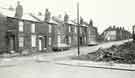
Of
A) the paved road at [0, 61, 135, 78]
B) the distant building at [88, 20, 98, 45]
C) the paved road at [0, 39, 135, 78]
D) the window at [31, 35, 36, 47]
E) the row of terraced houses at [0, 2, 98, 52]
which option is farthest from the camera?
the distant building at [88, 20, 98, 45]

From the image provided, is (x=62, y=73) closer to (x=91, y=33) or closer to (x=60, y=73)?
(x=60, y=73)

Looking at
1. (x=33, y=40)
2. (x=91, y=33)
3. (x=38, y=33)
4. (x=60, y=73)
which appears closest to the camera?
(x=60, y=73)

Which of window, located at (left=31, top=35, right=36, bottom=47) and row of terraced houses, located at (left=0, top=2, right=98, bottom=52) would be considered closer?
row of terraced houses, located at (left=0, top=2, right=98, bottom=52)

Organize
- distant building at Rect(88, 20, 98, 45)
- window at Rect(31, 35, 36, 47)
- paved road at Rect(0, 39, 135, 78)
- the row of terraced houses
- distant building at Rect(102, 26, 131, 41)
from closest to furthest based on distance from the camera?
paved road at Rect(0, 39, 135, 78)
the row of terraced houses
window at Rect(31, 35, 36, 47)
distant building at Rect(88, 20, 98, 45)
distant building at Rect(102, 26, 131, 41)

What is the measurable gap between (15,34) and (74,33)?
59.5ft

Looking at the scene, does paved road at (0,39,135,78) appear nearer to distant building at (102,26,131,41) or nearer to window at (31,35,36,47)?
window at (31,35,36,47)

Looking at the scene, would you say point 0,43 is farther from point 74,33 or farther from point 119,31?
point 119,31

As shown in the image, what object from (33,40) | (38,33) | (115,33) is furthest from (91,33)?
(115,33)

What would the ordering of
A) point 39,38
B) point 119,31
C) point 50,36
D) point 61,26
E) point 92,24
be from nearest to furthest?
point 39,38 → point 50,36 → point 61,26 → point 92,24 → point 119,31

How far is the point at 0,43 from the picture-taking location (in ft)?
6.21

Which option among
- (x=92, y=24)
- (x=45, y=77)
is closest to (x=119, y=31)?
(x=92, y=24)

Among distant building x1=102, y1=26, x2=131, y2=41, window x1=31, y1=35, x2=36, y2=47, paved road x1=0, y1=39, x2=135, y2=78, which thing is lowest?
paved road x1=0, y1=39, x2=135, y2=78

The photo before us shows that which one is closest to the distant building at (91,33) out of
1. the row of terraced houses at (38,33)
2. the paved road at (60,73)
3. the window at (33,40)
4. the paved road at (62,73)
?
the row of terraced houses at (38,33)

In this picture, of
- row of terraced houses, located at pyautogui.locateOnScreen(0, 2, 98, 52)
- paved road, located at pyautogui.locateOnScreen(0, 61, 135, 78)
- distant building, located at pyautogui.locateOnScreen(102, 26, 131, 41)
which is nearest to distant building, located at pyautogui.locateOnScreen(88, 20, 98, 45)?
row of terraced houses, located at pyautogui.locateOnScreen(0, 2, 98, 52)
